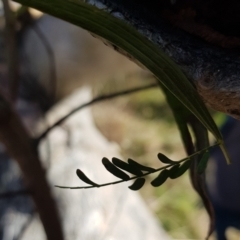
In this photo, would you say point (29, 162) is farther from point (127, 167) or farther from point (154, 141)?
point (154, 141)

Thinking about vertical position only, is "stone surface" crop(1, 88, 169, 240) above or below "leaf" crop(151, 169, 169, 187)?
above

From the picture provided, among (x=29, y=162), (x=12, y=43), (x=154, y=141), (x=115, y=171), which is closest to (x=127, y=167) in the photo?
(x=115, y=171)

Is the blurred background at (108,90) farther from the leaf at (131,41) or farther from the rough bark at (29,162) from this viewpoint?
the leaf at (131,41)

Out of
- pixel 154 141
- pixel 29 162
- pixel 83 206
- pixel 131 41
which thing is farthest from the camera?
pixel 154 141

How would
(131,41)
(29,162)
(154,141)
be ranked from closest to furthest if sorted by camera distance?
(131,41), (29,162), (154,141)

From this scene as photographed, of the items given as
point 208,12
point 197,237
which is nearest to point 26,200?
point 197,237

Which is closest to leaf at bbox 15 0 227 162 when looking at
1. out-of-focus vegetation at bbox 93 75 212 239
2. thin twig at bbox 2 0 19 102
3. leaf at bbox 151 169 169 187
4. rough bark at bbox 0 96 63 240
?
leaf at bbox 151 169 169 187

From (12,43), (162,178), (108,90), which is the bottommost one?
(162,178)

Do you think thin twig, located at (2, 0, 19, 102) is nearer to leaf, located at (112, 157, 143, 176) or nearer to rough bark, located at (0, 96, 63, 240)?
rough bark, located at (0, 96, 63, 240)
